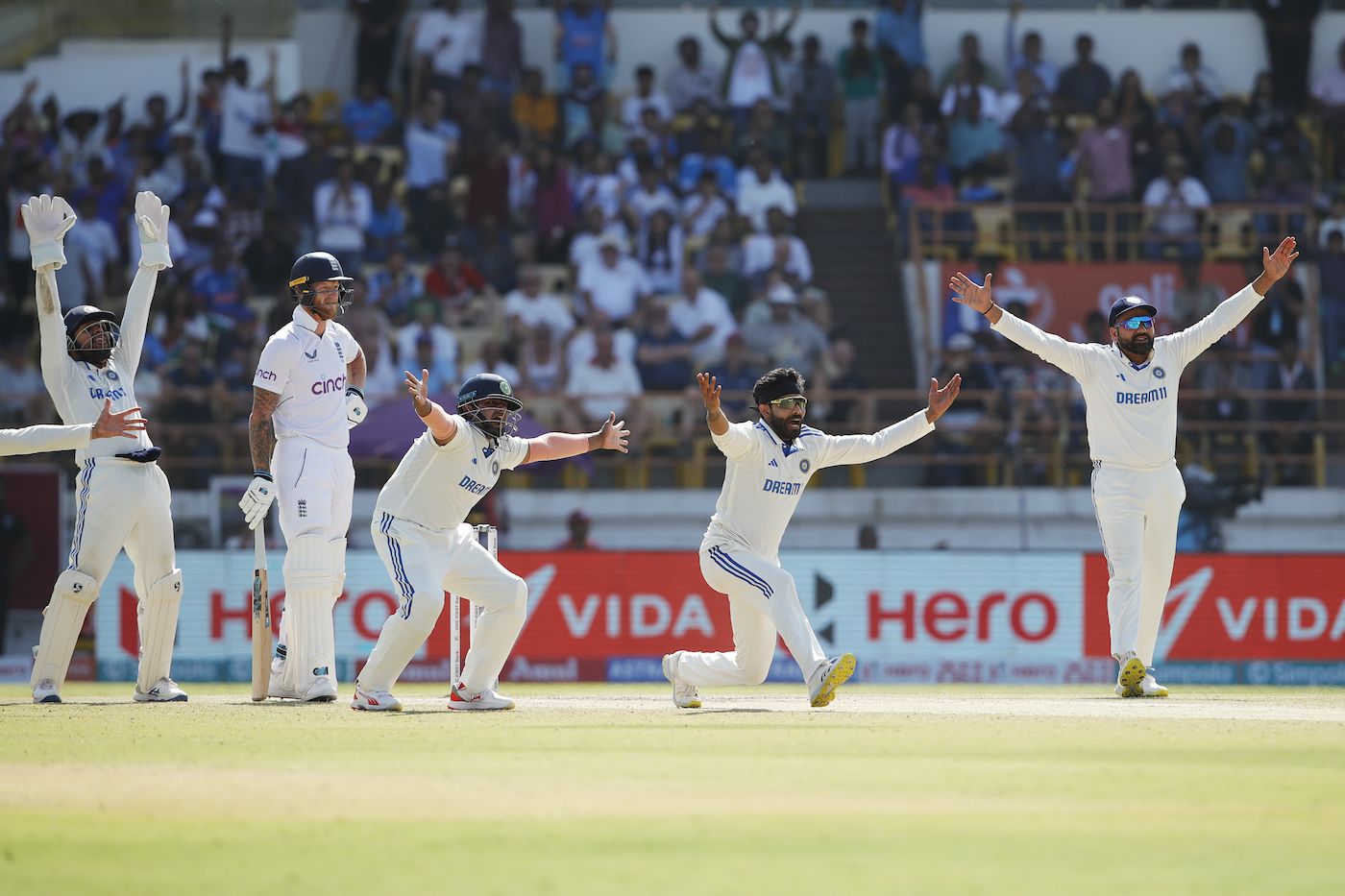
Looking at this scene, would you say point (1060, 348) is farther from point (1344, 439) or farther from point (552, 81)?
point (552, 81)

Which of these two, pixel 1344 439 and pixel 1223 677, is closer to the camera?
pixel 1223 677

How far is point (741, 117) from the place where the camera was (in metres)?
25.1

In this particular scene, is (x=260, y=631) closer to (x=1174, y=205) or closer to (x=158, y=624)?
(x=158, y=624)

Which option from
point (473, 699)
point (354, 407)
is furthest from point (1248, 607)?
point (354, 407)

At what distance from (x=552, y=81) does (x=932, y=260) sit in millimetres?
6022

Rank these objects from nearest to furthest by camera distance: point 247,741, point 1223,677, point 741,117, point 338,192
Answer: point 247,741 → point 1223,677 → point 338,192 → point 741,117

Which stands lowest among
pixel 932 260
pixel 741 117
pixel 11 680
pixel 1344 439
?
pixel 11 680

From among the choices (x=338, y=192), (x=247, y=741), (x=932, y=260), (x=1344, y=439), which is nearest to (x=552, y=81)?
(x=338, y=192)

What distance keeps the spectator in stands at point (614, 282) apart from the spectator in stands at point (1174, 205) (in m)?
6.18

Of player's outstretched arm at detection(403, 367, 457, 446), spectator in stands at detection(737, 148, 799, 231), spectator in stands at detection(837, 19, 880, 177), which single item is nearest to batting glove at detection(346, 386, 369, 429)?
player's outstretched arm at detection(403, 367, 457, 446)

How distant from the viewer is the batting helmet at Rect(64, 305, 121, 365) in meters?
11.9

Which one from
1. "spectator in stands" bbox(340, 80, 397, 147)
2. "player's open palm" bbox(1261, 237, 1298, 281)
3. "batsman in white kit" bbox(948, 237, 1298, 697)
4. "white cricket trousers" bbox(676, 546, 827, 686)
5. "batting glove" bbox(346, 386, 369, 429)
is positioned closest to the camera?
"white cricket trousers" bbox(676, 546, 827, 686)

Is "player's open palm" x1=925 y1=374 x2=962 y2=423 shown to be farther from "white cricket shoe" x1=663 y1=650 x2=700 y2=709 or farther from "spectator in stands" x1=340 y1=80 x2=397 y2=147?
"spectator in stands" x1=340 y1=80 x2=397 y2=147

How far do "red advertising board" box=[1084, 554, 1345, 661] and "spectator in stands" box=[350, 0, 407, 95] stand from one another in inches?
481
